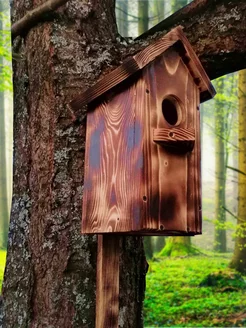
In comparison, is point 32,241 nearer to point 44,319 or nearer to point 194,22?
point 44,319

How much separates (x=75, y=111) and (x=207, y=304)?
5048 mm

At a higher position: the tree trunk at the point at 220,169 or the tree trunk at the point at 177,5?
the tree trunk at the point at 177,5

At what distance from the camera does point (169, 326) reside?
5.66 m

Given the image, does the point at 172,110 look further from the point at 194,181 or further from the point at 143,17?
the point at 143,17

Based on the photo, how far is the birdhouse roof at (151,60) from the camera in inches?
71.7

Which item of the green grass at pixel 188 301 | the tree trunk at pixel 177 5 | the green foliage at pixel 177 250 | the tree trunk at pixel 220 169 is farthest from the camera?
the tree trunk at pixel 220 169

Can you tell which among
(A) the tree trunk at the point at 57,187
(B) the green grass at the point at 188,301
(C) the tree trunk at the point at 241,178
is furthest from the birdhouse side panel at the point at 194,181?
(C) the tree trunk at the point at 241,178

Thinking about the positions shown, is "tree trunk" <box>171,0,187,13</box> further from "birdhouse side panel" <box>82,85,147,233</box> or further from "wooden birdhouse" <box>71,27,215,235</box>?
"birdhouse side panel" <box>82,85,147,233</box>

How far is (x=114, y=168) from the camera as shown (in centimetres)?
187

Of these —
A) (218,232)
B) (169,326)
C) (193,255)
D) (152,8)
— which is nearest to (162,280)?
(169,326)

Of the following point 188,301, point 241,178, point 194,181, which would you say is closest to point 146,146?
point 194,181

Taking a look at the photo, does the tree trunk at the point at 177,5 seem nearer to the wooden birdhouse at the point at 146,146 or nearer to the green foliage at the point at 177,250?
the green foliage at the point at 177,250

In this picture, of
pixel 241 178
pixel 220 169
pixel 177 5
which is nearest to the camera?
pixel 241 178

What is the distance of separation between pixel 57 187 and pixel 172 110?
66 cm
